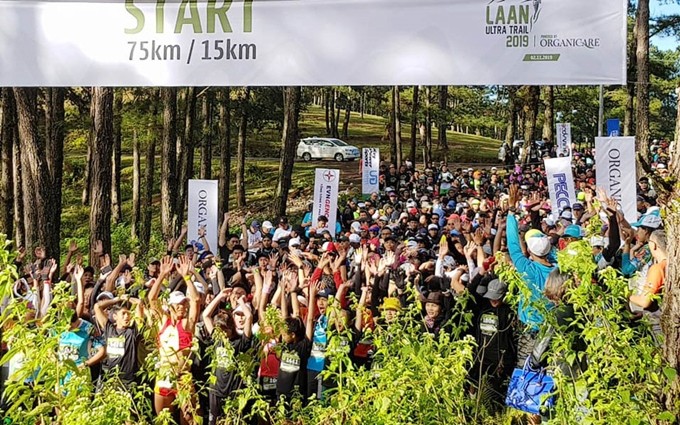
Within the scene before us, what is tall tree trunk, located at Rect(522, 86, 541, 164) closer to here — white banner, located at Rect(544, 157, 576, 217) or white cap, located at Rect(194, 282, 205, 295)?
white banner, located at Rect(544, 157, 576, 217)

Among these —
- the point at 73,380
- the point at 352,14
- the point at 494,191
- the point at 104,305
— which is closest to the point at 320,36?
the point at 352,14

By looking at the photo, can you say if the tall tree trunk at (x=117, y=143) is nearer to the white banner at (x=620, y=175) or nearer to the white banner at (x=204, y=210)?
the white banner at (x=204, y=210)

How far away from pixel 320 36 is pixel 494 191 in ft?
51.3

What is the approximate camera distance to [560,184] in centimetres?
1345

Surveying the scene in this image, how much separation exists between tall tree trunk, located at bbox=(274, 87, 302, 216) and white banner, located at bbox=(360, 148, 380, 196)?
7.14 feet

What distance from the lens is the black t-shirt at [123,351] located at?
23.5 ft

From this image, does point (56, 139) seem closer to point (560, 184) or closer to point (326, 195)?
point (326, 195)

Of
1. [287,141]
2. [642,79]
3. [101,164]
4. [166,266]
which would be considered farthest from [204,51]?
[642,79]

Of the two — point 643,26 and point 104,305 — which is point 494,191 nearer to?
point 643,26

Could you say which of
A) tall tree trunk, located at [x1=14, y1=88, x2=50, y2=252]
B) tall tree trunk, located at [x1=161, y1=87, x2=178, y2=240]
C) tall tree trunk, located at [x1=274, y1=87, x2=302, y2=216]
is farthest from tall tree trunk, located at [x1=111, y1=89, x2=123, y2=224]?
tall tree trunk, located at [x1=14, y1=88, x2=50, y2=252]

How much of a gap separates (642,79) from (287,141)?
9370 mm

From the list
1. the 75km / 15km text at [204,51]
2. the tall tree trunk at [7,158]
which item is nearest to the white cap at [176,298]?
the 75km / 15km text at [204,51]

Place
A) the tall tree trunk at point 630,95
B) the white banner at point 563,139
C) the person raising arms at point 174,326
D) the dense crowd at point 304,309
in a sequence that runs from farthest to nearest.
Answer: the tall tree trunk at point 630,95 < the white banner at point 563,139 < the person raising arms at point 174,326 < the dense crowd at point 304,309

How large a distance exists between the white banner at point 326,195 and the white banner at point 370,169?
24.3ft
